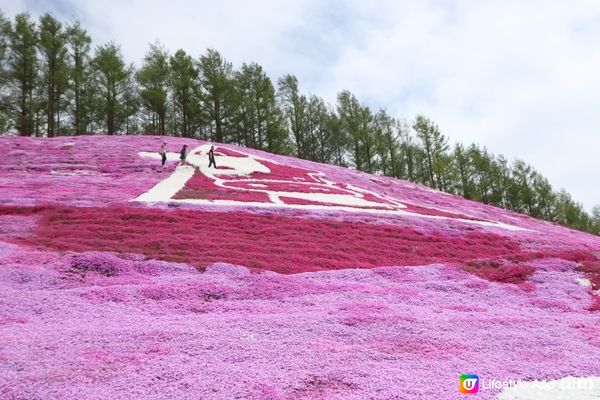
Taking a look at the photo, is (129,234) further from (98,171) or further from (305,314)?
(98,171)


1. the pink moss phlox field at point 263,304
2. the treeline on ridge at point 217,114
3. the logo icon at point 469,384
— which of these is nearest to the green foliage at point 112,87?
the treeline on ridge at point 217,114

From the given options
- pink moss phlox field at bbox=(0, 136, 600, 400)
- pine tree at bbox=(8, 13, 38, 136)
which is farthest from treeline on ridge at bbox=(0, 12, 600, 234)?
pink moss phlox field at bbox=(0, 136, 600, 400)

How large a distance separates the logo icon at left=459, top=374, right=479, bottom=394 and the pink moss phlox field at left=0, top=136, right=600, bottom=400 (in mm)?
147

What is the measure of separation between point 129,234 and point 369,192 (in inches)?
835

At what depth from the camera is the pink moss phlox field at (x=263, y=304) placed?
5406 mm

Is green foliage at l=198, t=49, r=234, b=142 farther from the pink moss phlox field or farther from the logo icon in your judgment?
the logo icon

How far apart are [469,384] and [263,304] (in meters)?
4.84

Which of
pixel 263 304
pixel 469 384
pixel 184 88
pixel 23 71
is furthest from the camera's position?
pixel 184 88

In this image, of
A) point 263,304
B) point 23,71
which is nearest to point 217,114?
→ point 23,71

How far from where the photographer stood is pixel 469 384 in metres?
5.52

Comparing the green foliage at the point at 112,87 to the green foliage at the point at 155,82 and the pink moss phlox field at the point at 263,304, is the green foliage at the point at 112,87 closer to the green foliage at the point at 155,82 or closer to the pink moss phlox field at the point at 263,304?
the green foliage at the point at 155,82

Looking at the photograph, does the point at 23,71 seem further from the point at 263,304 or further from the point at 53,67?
the point at 263,304

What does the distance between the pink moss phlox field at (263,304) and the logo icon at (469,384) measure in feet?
0.48

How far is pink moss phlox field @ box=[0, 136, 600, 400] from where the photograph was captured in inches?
213
